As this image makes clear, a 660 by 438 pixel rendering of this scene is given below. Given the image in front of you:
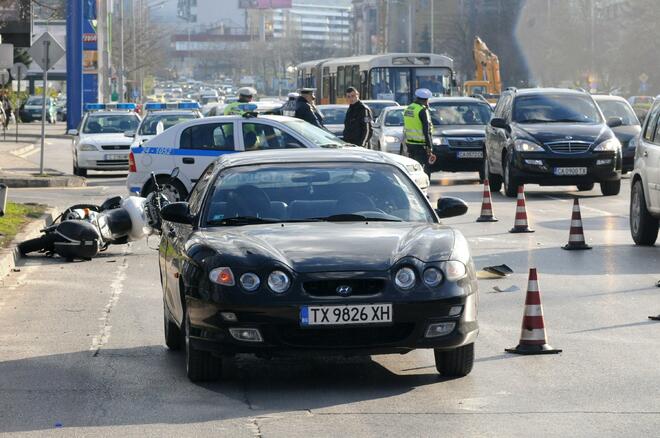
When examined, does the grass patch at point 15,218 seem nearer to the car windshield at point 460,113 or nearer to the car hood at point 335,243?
the car hood at point 335,243

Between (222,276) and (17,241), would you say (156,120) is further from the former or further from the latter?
(222,276)

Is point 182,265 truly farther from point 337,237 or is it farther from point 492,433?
point 492,433

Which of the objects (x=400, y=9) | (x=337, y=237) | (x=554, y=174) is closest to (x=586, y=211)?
(x=554, y=174)

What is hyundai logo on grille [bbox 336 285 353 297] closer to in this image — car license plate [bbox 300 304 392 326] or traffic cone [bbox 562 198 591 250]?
car license plate [bbox 300 304 392 326]

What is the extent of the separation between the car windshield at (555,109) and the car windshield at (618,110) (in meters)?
5.43

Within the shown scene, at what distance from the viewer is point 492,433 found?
23.5 feet

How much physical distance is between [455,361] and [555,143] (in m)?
16.9

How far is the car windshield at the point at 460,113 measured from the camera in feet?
102

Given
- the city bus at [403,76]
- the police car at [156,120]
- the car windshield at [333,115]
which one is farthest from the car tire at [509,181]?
the city bus at [403,76]

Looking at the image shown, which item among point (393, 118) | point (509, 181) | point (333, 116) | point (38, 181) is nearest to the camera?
point (509, 181)

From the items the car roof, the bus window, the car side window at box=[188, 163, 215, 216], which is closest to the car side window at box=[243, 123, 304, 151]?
the car side window at box=[188, 163, 215, 216]

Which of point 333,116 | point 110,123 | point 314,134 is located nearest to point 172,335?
point 314,134

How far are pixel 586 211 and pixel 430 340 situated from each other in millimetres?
14823

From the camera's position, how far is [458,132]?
30.2 metres
